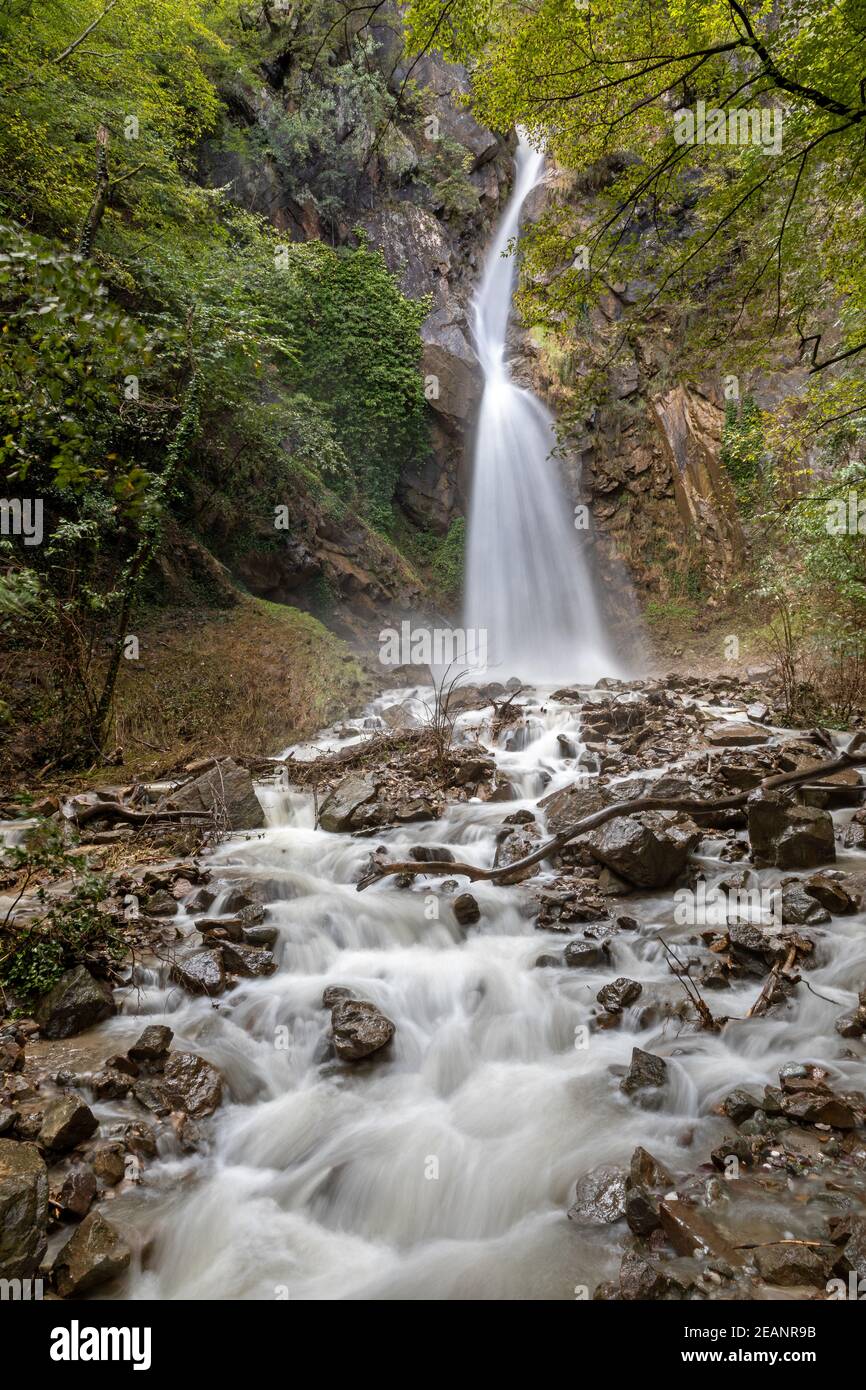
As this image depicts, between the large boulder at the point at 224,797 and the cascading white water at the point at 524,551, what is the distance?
13735 millimetres

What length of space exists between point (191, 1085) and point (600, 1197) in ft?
6.90

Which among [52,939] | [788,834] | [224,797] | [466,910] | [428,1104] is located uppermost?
[224,797]

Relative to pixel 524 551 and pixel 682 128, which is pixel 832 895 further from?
pixel 524 551

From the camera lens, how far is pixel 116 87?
11438 mm

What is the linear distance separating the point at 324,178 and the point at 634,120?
1851 centimetres

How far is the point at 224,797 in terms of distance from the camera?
733 cm

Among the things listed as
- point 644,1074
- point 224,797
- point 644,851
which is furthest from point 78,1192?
point 224,797

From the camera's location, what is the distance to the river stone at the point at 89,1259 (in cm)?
236

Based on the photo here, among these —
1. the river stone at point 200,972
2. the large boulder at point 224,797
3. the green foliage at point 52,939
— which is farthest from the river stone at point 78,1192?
the large boulder at point 224,797

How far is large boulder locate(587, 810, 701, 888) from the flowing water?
0.72 feet

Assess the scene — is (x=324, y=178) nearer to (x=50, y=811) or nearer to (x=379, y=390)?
(x=379, y=390)

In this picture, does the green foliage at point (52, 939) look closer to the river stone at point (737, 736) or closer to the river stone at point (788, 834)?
the river stone at point (788, 834)
